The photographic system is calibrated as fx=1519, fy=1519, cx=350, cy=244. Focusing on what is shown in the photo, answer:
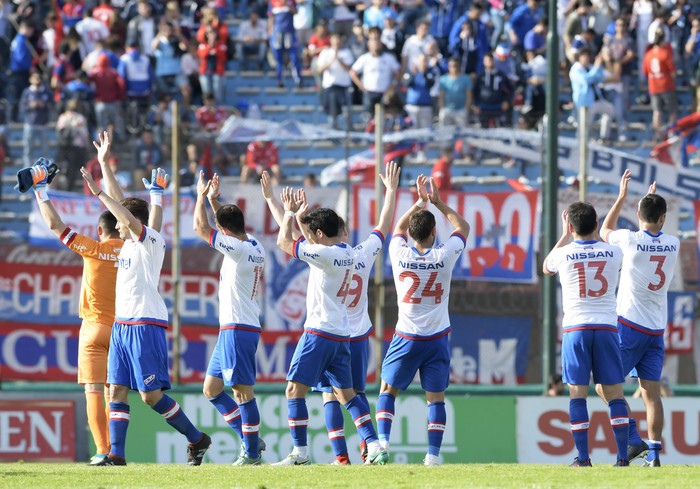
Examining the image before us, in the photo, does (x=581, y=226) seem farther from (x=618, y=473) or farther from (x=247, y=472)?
(x=247, y=472)

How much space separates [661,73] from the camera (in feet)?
70.0

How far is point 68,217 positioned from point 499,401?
5083 millimetres

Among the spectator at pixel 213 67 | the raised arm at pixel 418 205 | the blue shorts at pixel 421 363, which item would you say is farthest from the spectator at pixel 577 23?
the blue shorts at pixel 421 363

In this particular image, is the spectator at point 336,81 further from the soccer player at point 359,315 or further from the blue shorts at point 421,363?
the blue shorts at point 421,363

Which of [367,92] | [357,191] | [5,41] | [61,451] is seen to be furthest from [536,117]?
[5,41]

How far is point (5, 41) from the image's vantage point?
2369 cm

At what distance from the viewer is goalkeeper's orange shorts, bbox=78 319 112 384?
12.1m

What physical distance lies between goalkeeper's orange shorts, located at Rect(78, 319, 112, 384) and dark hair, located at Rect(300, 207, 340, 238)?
6.04 feet

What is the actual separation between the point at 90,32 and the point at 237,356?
41.9ft

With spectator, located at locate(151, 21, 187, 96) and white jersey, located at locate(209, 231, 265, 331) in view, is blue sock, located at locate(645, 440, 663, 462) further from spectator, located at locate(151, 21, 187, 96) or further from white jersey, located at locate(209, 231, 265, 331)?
spectator, located at locate(151, 21, 187, 96)

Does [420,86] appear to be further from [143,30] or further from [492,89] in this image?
[143,30]

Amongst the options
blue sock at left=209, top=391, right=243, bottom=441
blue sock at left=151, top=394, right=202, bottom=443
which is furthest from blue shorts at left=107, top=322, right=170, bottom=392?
blue sock at left=209, top=391, right=243, bottom=441

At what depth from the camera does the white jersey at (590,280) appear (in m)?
11.6

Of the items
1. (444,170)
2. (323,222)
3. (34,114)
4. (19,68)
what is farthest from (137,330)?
(19,68)
